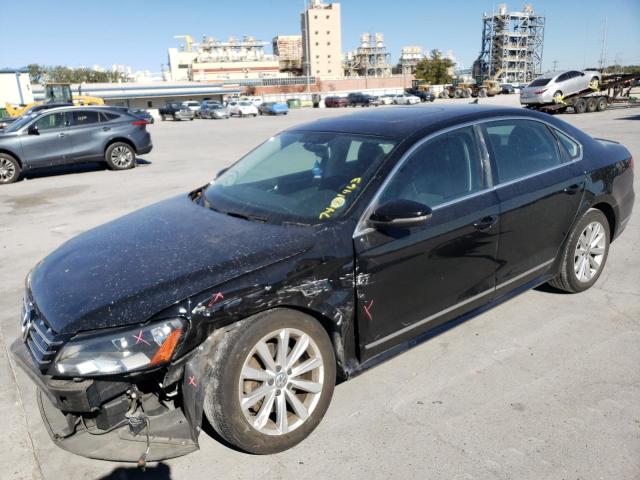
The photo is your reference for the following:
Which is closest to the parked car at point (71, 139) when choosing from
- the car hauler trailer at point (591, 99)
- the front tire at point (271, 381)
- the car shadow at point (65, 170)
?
the car shadow at point (65, 170)

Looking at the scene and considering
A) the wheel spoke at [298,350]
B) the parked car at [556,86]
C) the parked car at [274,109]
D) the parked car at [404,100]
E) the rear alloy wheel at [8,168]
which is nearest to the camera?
the wheel spoke at [298,350]

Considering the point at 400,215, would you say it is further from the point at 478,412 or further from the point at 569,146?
the point at 569,146

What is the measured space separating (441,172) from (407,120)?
493 millimetres

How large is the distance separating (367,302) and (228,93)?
8655 cm

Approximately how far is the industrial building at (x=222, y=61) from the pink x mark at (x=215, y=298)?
117812 mm

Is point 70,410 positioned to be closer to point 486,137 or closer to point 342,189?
point 342,189

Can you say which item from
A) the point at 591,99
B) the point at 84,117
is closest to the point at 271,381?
the point at 84,117

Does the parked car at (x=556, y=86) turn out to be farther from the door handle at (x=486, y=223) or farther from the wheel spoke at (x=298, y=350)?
the wheel spoke at (x=298, y=350)

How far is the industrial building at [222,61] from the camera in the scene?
117 m

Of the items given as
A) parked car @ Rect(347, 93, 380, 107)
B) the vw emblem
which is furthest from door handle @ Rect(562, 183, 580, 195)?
parked car @ Rect(347, 93, 380, 107)

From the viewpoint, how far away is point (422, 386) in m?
3.28

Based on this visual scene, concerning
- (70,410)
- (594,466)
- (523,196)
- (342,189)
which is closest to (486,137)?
(523,196)

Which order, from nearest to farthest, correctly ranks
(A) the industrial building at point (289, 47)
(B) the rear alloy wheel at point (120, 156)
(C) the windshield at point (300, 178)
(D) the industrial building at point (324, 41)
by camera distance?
(C) the windshield at point (300, 178) < (B) the rear alloy wheel at point (120, 156) < (D) the industrial building at point (324, 41) < (A) the industrial building at point (289, 47)

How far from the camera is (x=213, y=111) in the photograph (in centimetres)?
4203
